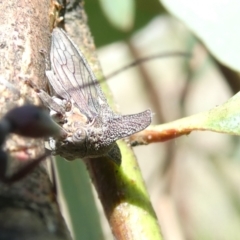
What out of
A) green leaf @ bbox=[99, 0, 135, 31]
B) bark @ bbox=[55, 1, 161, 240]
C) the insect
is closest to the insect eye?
the insect

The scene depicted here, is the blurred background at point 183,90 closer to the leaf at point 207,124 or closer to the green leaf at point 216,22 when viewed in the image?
the green leaf at point 216,22

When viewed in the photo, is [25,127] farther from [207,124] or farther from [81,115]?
[207,124]

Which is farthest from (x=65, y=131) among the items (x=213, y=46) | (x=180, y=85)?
(x=180, y=85)

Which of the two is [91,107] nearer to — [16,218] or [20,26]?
[20,26]

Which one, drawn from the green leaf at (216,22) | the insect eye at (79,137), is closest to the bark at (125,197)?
the insect eye at (79,137)

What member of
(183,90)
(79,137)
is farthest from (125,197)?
(183,90)

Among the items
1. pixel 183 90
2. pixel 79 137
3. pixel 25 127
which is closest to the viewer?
pixel 25 127
